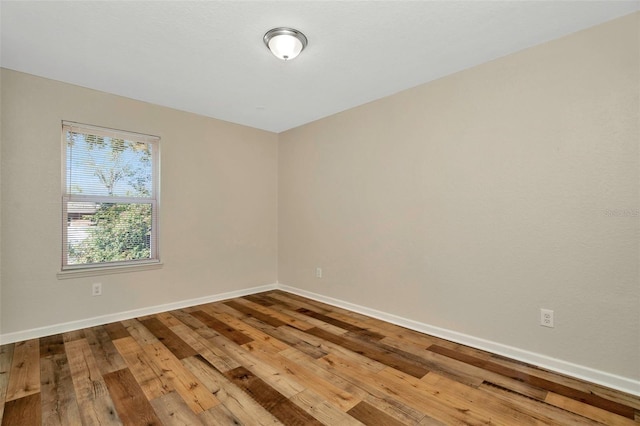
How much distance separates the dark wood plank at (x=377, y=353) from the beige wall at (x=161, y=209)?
181 cm

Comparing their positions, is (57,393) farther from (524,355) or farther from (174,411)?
(524,355)

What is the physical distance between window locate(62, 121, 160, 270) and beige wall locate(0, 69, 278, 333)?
97 millimetres

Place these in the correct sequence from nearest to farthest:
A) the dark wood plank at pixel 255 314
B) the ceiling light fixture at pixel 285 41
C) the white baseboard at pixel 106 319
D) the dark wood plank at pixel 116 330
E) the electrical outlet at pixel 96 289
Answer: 1. the ceiling light fixture at pixel 285 41
2. the white baseboard at pixel 106 319
3. the dark wood plank at pixel 116 330
4. the electrical outlet at pixel 96 289
5. the dark wood plank at pixel 255 314

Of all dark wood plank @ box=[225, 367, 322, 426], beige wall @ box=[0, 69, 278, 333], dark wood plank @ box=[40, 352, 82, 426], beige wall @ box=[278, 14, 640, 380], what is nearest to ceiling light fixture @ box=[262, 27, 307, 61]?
beige wall @ box=[278, 14, 640, 380]

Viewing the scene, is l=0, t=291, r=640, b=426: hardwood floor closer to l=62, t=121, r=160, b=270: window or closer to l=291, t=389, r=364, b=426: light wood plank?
l=291, t=389, r=364, b=426: light wood plank

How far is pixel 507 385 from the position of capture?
2.06 metres

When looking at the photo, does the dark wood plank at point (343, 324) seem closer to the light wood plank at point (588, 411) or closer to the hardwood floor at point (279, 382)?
the hardwood floor at point (279, 382)

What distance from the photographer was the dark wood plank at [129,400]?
1.72m

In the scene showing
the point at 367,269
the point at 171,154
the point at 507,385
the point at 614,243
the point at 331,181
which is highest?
the point at 171,154

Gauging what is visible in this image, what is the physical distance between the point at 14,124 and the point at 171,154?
4.43 feet

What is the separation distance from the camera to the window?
3100mm

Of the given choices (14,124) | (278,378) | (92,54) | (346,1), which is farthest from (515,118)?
(14,124)

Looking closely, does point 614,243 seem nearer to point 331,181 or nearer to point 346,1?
point 346,1

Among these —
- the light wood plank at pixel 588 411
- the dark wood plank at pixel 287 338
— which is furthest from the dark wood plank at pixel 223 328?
the light wood plank at pixel 588 411
